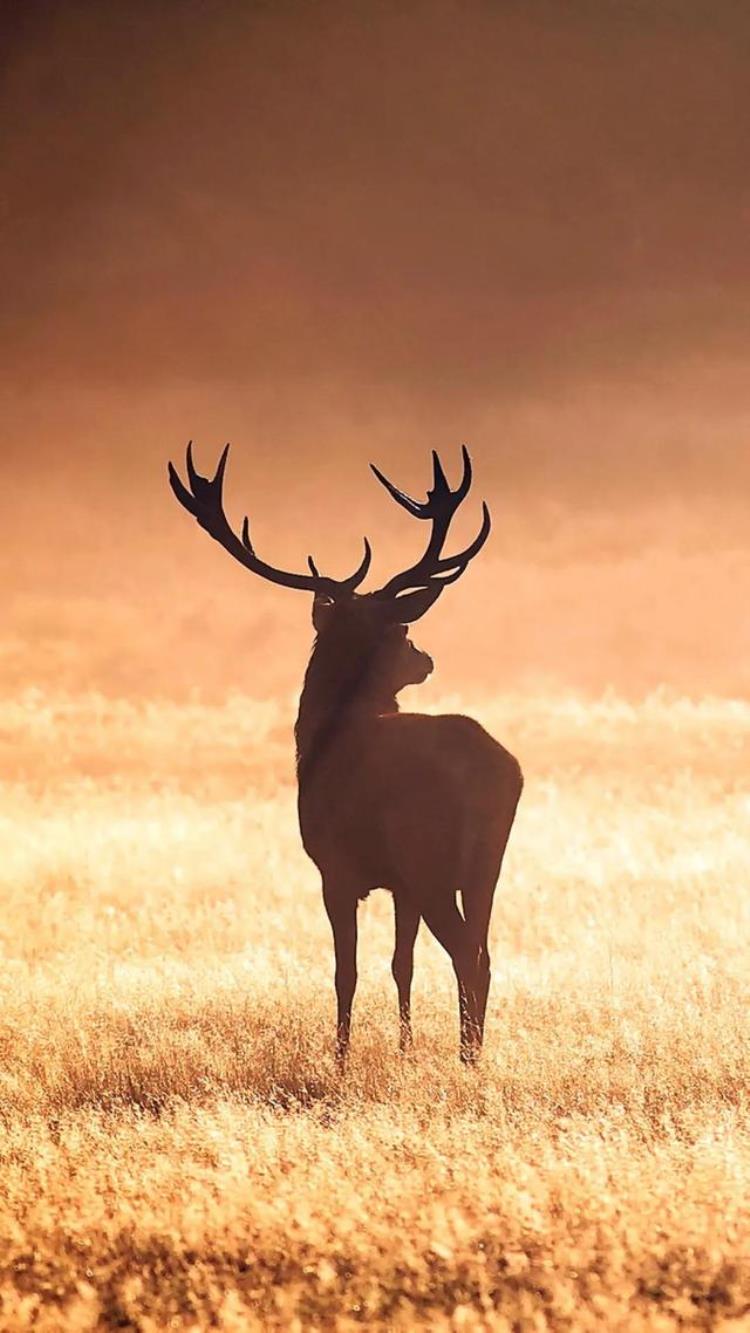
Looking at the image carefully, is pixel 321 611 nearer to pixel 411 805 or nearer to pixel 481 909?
pixel 411 805

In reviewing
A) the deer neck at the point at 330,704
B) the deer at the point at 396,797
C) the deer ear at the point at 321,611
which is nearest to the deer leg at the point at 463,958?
the deer at the point at 396,797

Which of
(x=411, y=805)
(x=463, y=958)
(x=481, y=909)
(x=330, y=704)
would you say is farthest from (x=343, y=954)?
(x=330, y=704)

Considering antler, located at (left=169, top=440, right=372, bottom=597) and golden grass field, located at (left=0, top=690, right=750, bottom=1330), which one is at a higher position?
antler, located at (left=169, top=440, right=372, bottom=597)

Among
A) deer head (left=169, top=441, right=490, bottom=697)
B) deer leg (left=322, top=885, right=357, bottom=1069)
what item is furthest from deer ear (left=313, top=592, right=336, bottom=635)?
deer leg (left=322, top=885, right=357, bottom=1069)

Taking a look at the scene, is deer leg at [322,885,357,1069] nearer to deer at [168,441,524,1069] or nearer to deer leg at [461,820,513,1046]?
deer at [168,441,524,1069]

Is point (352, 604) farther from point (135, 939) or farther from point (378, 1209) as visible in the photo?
point (135, 939)

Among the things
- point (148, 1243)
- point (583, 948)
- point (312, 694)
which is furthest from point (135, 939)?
point (148, 1243)

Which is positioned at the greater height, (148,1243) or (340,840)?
(340,840)

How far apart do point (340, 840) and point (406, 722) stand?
847 mm

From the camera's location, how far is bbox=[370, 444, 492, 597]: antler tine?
1145cm

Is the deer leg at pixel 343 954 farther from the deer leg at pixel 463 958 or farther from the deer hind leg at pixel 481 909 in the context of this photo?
the deer hind leg at pixel 481 909

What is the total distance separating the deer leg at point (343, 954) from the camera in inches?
405

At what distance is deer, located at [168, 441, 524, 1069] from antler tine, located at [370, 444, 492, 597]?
0.17 ft

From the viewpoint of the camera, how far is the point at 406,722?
34.9ft
